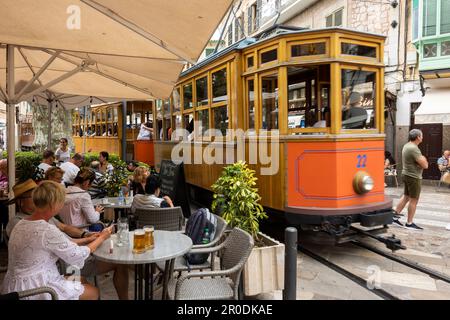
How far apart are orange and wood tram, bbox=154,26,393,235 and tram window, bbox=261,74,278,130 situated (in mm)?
14

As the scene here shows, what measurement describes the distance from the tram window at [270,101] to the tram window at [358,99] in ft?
3.00

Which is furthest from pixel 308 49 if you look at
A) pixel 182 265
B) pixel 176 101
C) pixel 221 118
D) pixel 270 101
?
pixel 176 101

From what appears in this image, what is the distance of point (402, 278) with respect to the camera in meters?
4.45

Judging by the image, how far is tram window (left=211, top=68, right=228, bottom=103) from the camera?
6.31 metres

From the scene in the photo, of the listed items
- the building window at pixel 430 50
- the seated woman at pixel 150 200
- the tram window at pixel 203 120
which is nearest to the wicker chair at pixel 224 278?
the seated woman at pixel 150 200

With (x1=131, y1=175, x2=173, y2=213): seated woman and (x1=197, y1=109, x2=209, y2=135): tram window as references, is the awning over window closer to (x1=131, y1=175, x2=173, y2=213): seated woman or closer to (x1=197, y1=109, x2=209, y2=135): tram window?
(x1=197, y1=109, x2=209, y2=135): tram window

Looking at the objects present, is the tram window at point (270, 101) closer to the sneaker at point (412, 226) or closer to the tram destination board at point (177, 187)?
the tram destination board at point (177, 187)

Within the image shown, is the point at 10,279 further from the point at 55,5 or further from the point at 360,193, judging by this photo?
the point at 360,193

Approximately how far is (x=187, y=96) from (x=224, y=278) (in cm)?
545

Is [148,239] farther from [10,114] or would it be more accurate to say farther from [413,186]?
[413,186]

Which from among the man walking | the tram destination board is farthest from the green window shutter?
the tram destination board

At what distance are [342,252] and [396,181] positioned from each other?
8.04 meters

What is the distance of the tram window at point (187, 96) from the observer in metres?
7.93
